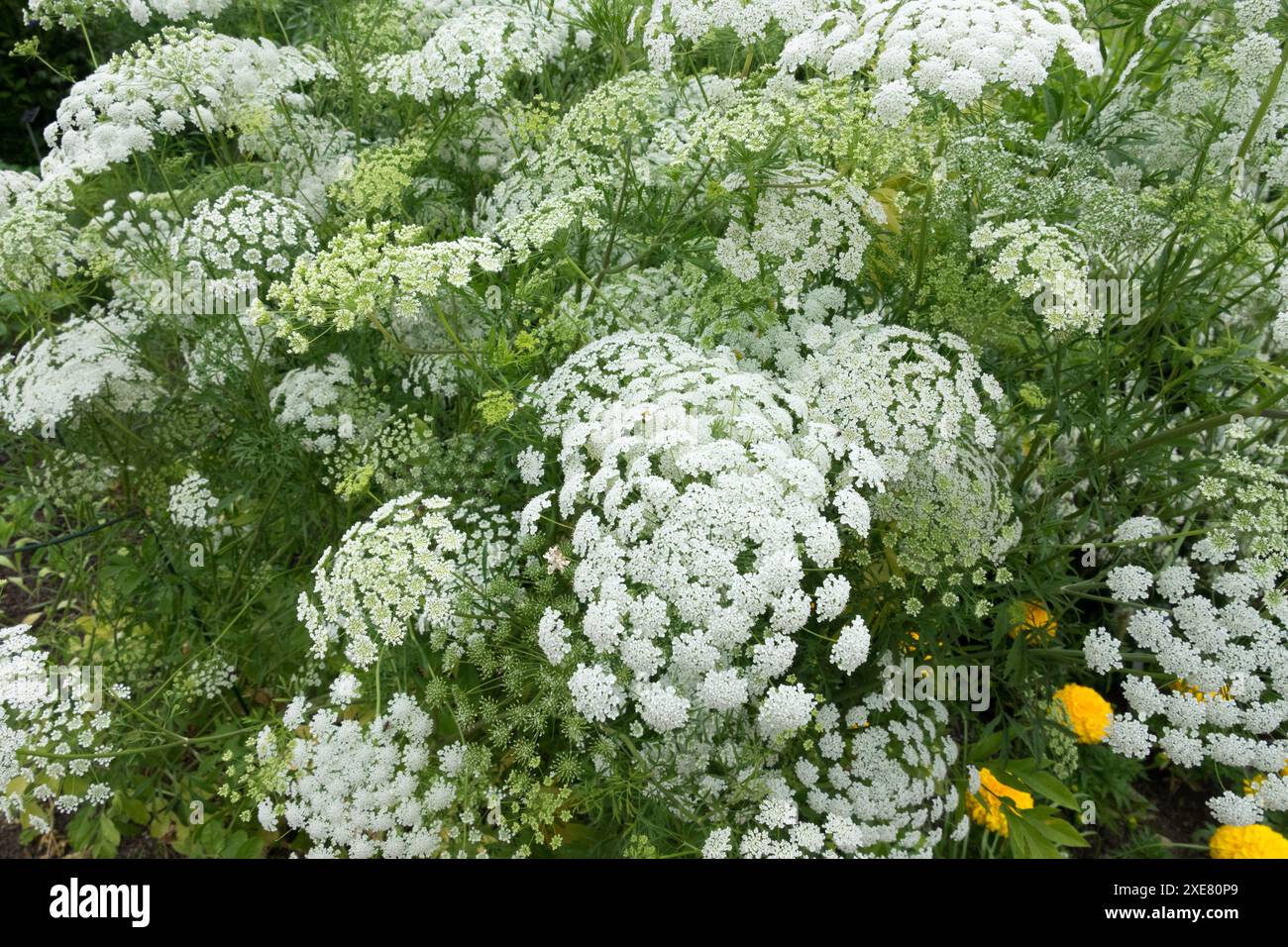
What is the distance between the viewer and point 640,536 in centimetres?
304

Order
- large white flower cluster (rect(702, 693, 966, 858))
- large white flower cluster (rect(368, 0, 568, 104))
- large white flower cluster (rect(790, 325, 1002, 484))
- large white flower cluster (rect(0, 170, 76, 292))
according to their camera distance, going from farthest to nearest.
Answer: large white flower cluster (rect(0, 170, 76, 292)) < large white flower cluster (rect(368, 0, 568, 104)) < large white flower cluster (rect(790, 325, 1002, 484)) < large white flower cluster (rect(702, 693, 966, 858))

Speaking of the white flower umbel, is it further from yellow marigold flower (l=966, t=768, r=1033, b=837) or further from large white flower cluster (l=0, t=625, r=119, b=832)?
yellow marigold flower (l=966, t=768, r=1033, b=837)

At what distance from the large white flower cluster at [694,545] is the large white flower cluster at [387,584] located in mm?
373

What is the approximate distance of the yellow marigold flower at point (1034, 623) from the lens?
388 centimetres

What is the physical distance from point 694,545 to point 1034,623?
2225mm

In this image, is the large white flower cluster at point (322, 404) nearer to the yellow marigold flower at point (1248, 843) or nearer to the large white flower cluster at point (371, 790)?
the large white flower cluster at point (371, 790)

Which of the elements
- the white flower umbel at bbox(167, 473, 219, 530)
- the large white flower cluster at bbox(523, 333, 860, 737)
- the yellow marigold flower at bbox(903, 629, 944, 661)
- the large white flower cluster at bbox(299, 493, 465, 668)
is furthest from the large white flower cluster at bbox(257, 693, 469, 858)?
the yellow marigold flower at bbox(903, 629, 944, 661)

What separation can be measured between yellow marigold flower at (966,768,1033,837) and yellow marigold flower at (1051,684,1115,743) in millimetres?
416

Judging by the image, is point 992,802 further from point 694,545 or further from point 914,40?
Answer: point 914,40

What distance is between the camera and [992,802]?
4.21m

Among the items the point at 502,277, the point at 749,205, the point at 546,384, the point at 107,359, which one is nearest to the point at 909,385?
the point at 749,205

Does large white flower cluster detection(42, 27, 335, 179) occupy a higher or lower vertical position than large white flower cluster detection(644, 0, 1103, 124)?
lower

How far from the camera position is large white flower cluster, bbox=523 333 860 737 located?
276 cm

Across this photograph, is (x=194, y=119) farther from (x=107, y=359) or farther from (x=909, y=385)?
(x=909, y=385)
